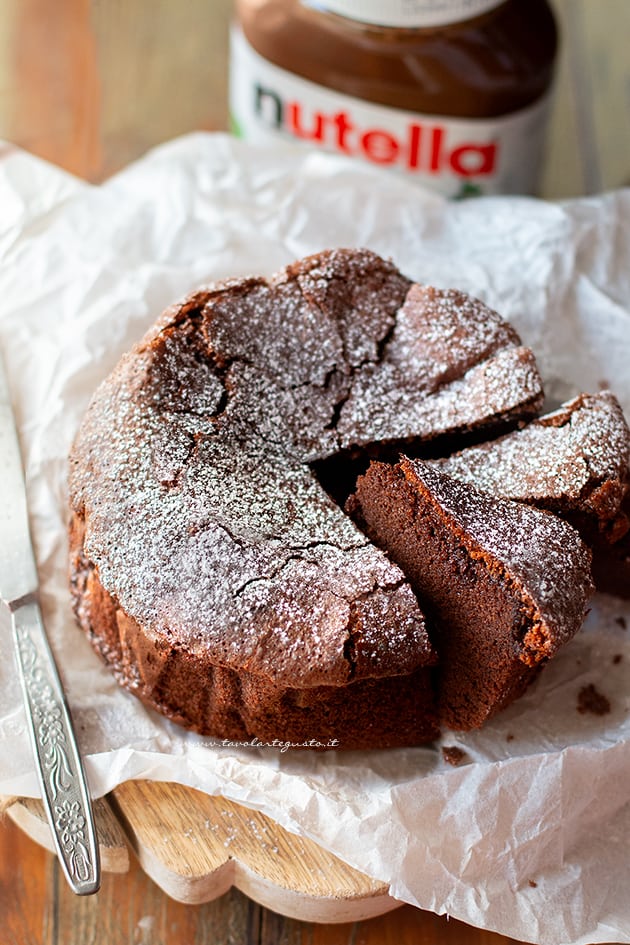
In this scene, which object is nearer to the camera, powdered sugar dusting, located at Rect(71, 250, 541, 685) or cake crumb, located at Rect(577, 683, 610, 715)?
powdered sugar dusting, located at Rect(71, 250, 541, 685)

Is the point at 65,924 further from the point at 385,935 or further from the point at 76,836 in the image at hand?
the point at 385,935

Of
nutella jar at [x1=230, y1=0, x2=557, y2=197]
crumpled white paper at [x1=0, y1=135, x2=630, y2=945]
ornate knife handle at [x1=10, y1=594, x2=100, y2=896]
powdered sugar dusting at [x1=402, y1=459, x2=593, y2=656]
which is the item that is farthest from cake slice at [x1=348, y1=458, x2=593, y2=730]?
Answer: nutella jar at [x1=230, y1=0, x2=557, y2=197]

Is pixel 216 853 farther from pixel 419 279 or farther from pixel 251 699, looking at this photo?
pixel 419 279

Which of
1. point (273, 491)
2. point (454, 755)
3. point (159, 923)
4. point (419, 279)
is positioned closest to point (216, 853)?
point (159, 923)

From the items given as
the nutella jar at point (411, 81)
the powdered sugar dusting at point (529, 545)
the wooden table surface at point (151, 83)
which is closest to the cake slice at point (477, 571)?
the powdered sugar dusting at point (529, 545)

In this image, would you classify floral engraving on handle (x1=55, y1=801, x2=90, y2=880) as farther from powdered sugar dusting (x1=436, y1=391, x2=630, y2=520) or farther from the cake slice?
powdered sugar dusting (x1=436, y1=391, x2=630, y2=520)

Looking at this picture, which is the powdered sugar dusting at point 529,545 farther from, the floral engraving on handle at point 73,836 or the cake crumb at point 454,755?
the floral engraving on handle at point 73,836
